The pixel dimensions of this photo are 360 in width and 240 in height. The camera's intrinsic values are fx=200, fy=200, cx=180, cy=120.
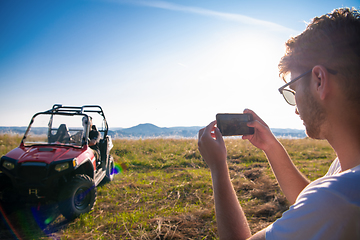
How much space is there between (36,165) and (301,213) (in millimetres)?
4183

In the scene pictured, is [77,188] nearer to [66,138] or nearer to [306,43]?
[66,138]

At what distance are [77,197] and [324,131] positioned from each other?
171 inches

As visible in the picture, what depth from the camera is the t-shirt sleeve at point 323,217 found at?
0.63 m

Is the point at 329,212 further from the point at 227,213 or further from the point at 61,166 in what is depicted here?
the point at 61,166

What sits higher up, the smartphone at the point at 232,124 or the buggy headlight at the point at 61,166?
the smartphone at the point at 232,124

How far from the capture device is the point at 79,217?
152 inches

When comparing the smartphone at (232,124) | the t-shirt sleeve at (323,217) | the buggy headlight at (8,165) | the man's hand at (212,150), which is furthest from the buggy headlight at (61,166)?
the t-shirt sleeve at (323,217)

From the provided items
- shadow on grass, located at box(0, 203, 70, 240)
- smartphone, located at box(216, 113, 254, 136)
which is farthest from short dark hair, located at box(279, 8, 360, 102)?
shadow on grass, located at box(0, 203, 70, 240)

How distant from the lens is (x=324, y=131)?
97cm

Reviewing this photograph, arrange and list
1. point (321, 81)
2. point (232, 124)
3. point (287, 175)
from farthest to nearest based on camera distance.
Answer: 1. point (232, 124)
2. point (287, 175)
3. point (321, 81)

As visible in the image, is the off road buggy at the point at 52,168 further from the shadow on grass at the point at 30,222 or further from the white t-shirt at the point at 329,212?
the white t-shirt at the point at 329,212

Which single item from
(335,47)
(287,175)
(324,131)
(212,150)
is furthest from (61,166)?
(335,47)

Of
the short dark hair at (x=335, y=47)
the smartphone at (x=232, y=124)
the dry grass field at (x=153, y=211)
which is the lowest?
the dry grass field at (x=153, y=211)

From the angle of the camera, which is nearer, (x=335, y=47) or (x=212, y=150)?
(x=335, y=47)
